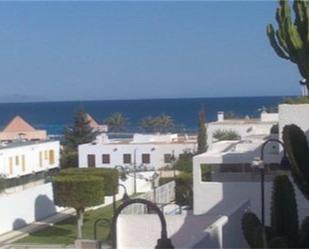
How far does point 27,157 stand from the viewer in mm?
58188

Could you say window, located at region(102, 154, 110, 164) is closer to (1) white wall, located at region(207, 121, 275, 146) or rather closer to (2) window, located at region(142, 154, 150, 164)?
(2) window, located at region(142, 154, 150, 164)

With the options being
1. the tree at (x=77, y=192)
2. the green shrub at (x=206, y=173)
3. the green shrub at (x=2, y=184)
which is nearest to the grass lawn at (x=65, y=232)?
the tree at (x=77, y=192)

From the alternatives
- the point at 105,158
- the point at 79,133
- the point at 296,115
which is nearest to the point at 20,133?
the point at 79,133

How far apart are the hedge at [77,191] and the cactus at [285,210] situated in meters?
17.6

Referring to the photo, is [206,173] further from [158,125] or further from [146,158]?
[158,125]

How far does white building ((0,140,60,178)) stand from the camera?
5459cm

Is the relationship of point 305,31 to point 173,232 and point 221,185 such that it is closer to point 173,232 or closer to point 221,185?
point 173,232

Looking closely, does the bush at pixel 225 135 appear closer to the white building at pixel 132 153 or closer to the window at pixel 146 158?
the white building at pixel 132 153

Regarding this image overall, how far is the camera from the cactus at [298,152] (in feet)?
57.3

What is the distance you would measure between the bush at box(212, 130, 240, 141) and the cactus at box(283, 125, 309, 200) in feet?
121

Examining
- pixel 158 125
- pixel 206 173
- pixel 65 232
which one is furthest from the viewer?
pixel 158 125

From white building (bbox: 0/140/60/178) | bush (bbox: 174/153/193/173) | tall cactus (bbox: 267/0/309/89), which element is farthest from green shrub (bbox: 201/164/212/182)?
white building (bbox: 0/140/60/178)

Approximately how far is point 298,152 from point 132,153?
44400mm

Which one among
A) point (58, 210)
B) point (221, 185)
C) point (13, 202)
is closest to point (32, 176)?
point (58, 210)
